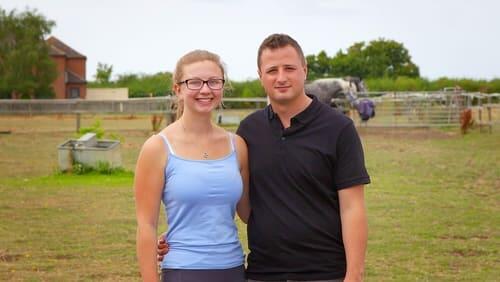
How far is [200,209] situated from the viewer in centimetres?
334

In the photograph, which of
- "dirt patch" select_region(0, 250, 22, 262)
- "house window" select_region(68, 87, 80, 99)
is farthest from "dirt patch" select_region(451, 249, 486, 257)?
"house window" select_region(68, 87, 80, 99)

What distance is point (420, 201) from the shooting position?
11297 millimetres

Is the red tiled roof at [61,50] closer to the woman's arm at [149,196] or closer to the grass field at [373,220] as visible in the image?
the grass field at [373,220]

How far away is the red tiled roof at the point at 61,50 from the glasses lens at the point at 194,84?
66.5 metres

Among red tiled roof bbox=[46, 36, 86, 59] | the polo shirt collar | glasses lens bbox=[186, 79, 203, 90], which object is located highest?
red tiled roof bbox=[46, 36, 86, 59]

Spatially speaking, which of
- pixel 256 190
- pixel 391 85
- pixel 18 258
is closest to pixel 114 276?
pixel 18 258

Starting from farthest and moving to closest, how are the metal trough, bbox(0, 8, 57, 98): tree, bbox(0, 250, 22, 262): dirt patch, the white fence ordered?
bbox(0, 8, 57, 98): tree → the white fence → the metal trough → bbox(0, 250, 22, 262): dirt patch

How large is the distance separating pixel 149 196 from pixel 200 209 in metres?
0.20

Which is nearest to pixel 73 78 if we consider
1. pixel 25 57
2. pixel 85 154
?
pixel 25 57

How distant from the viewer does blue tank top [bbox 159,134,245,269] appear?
3.32 metres

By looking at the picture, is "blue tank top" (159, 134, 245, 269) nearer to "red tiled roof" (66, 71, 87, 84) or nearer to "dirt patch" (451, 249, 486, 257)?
"dirt patch" (451, 249, 486, 257)

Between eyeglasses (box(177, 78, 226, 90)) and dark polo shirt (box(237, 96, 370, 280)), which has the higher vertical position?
eyeglasses (box(177, 78, 226, 90))

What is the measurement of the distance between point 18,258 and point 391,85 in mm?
46443

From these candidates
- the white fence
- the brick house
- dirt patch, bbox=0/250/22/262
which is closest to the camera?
dirt patch, bbox=0/250/22/262
